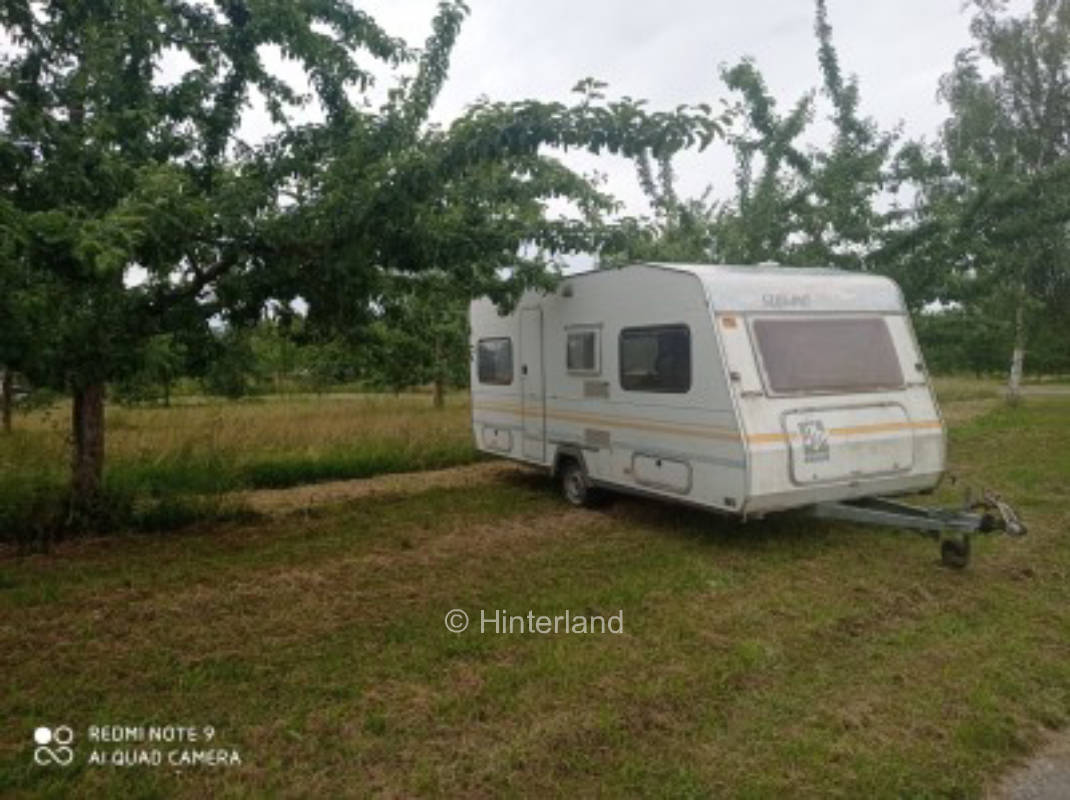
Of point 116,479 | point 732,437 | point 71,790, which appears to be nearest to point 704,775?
point 71,790

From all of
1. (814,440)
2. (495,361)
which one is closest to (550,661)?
(814,440)

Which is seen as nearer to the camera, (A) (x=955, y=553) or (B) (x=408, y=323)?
(A) (x=955, y=553)

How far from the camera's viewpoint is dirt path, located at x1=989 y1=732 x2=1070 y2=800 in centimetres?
324

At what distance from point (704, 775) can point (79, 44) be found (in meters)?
7.19

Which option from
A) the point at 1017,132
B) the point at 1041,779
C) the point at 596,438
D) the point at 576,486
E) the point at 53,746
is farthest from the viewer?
the point at 1017,132

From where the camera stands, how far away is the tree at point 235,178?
5012mm

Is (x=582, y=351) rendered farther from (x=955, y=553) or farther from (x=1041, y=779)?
(x=1041, y=779)

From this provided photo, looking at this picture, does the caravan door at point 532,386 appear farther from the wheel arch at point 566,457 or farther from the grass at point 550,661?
the grass at point 550,661

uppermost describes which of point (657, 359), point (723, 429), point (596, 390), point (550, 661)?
point (657, 359)

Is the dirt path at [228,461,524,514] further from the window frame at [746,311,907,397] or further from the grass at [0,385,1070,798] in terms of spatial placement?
the window frame at [746,311,907,397]

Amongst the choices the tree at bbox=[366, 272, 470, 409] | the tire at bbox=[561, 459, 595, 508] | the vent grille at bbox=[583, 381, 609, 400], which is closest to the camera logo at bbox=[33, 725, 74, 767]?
the tree at bbox=[366, 272, 470, 409]

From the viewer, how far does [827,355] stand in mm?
6863

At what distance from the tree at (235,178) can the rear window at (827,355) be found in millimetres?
2132

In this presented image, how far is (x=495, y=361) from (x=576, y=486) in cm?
243
